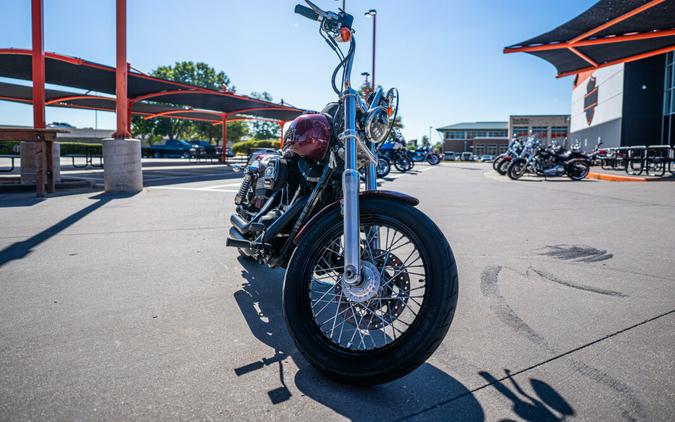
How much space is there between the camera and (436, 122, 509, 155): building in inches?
3474

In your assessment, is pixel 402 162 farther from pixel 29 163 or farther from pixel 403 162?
pixel 29 163

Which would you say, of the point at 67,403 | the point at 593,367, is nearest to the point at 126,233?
the point at 67,403

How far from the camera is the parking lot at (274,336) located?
5.80 ft

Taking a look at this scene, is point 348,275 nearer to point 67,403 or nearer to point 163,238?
point 67,403

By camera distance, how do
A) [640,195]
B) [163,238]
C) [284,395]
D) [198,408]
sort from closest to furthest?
[198,408] < [284,395] < [163,238] < [640,195]

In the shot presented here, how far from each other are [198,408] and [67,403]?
54 cm

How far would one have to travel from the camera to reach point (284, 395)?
185 centimetres

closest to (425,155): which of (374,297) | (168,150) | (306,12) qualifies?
(168,150)

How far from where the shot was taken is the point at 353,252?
197cm

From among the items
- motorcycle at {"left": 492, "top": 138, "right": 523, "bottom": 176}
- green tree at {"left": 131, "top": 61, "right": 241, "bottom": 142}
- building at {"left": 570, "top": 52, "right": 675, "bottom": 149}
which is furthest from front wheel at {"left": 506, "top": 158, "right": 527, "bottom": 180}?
green tree at {"left": 131, "top": 61, "right": 241, "bottom": 142}

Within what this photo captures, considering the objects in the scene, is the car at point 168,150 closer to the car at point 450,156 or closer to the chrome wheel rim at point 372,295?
the car at point 450,156

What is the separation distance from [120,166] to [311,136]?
7842mm

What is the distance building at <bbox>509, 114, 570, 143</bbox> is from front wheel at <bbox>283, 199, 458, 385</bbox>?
3257 inches

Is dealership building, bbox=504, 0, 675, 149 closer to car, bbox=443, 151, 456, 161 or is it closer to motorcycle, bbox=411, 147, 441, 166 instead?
motorcycle, bbox=411, 147, 441, 166
